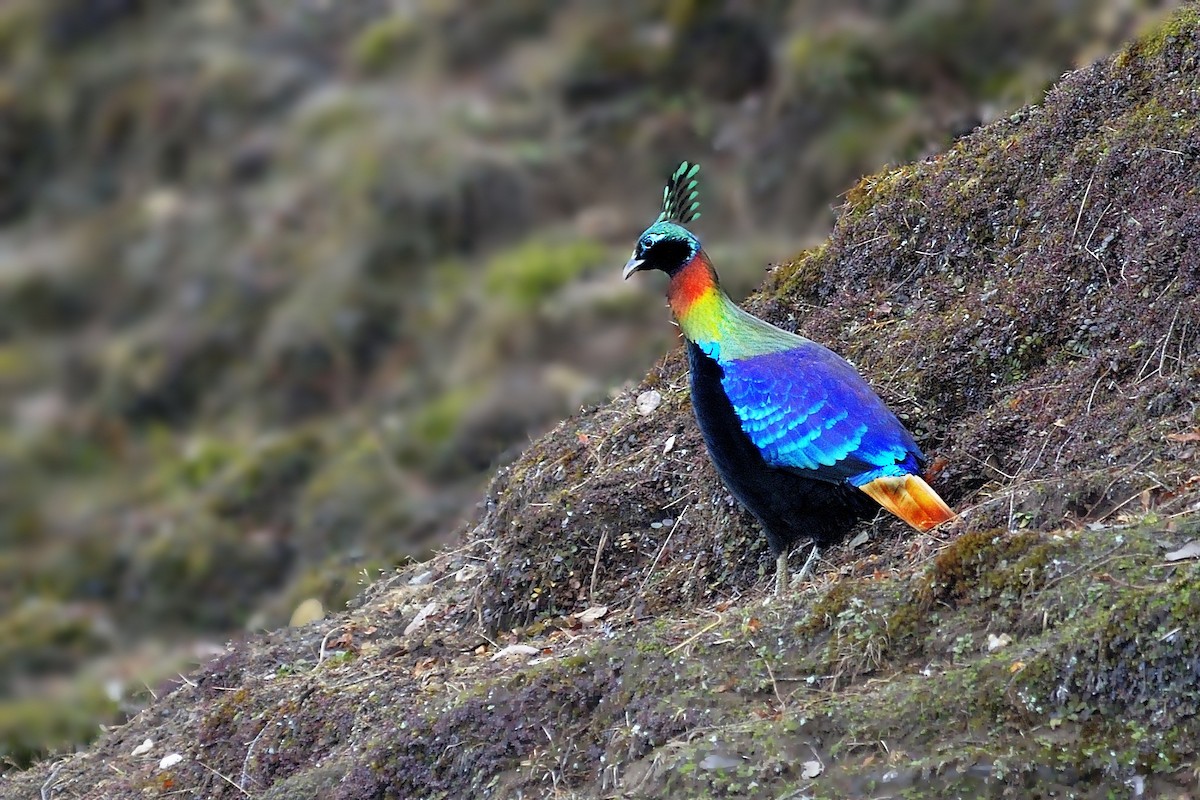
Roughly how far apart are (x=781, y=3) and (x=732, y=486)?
22.0 ft

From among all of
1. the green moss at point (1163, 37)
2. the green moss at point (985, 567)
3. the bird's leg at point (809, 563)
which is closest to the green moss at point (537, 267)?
the green moss at point (1163, 37)

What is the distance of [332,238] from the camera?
13.0 meters

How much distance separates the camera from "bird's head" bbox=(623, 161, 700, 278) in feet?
20.7

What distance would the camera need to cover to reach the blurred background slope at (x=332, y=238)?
10555mm

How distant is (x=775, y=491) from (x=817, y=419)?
1.14 feet

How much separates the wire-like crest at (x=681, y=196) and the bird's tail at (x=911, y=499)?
1.62m

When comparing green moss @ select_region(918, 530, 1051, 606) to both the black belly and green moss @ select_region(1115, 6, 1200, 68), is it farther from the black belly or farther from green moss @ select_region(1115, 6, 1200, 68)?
green moss @ select_region(1115, 6, 1200, 68)

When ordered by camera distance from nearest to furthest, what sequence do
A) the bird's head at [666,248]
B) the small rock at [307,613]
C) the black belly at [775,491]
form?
the black belly at [775,491], the bird's head at [666,248], the small rock at [307,613]

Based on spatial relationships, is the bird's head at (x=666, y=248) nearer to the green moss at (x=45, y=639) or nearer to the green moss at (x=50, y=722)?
the green moss at (x=50, y=722)

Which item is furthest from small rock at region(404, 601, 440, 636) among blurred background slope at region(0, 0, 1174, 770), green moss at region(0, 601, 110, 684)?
green moss at region(0, 601, 110, 684)

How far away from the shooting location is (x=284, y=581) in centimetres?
1091

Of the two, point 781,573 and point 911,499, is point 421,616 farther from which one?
point 911,499

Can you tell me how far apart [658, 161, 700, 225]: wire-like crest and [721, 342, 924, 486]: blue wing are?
0.85 m

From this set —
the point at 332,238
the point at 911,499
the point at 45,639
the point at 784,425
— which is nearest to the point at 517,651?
the point at 784,425
